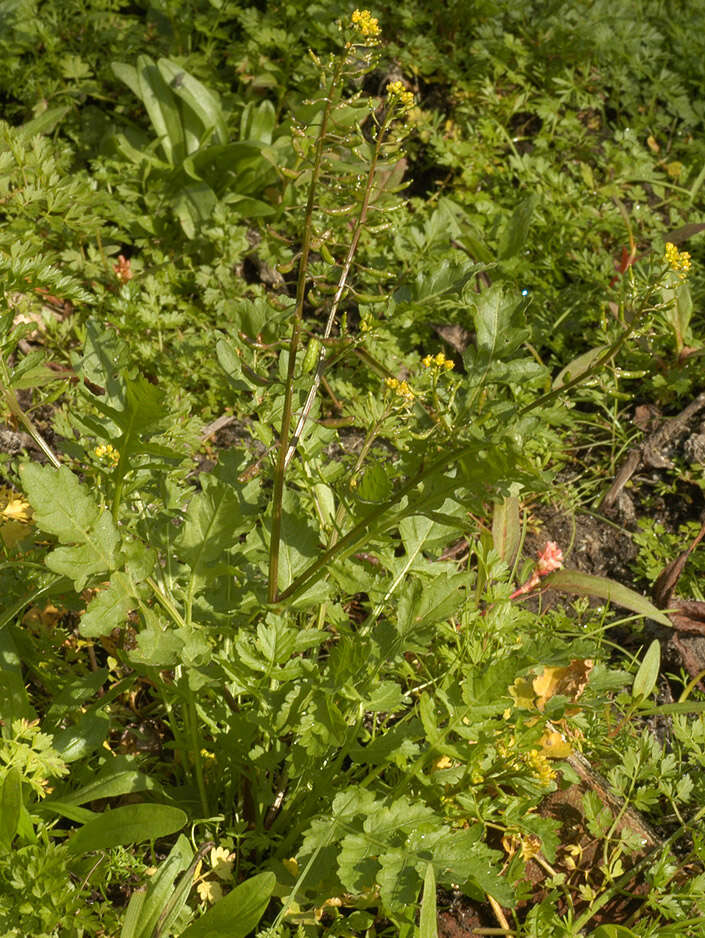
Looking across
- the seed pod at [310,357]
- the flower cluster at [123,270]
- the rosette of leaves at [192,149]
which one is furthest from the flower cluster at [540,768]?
the rosette of leaves at [192,149]

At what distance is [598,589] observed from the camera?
2.59 meters

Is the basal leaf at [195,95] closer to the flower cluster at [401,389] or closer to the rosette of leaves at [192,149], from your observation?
the rosette of leaves at [192,149]

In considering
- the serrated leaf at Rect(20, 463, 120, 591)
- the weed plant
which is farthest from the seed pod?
the serrated leaf at Rect(20, 463, 120, 591)

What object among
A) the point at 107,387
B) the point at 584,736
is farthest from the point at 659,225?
the point at 107,387

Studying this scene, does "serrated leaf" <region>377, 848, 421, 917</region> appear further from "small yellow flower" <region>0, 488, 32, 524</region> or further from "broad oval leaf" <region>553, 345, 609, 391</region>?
"broad oval leaf" <region>553, 345, 609, 391</region>

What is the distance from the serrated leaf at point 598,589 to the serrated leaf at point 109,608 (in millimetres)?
1336

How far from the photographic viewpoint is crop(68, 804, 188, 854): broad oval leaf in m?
1.63

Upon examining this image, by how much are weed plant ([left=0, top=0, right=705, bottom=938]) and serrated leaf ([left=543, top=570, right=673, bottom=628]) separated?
10mm

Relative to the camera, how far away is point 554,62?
13.7 ft

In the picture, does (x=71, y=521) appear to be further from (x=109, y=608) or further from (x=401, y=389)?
(x=401, y=389)

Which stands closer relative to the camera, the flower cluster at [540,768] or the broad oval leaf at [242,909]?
the broad oval leaf at [242,909]

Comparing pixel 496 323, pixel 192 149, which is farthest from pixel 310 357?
pixel 192 149

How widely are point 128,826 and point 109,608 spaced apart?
0.42 metres

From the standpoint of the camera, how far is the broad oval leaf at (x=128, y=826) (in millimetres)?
1631
